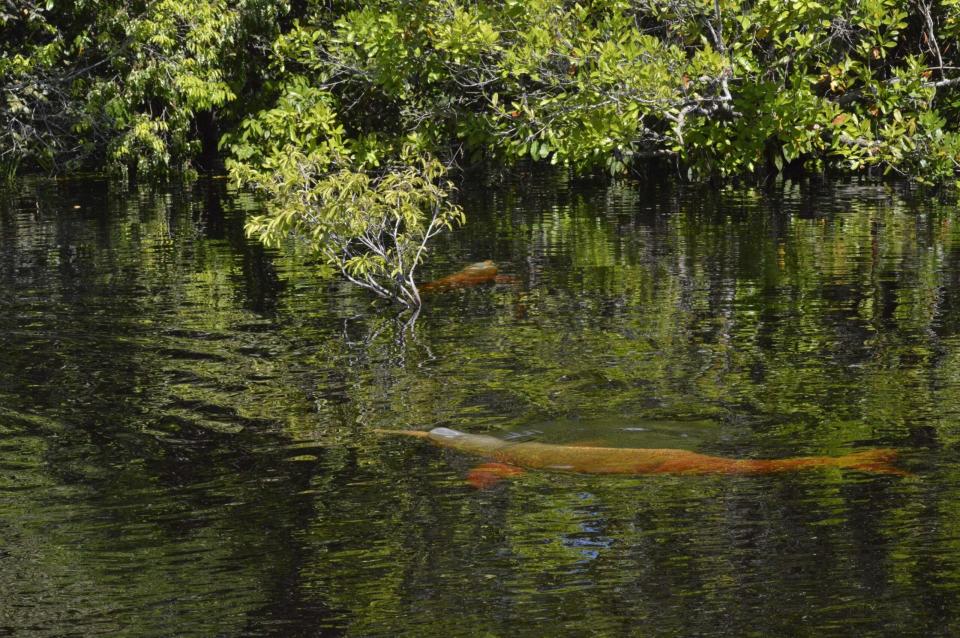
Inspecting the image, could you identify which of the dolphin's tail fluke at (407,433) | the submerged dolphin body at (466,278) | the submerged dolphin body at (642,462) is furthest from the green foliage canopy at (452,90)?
the submerged dolphin body at (642,462)

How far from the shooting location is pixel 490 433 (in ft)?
27.1

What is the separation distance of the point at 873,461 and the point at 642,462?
130cm

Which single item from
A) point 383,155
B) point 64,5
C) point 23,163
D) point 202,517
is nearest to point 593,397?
point 202,517

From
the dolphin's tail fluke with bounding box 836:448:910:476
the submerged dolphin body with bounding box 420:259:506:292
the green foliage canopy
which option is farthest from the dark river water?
the green foliage canopy

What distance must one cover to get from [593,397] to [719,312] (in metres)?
3.28

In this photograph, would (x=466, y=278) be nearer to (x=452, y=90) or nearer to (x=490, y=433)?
(x=490, y=433)

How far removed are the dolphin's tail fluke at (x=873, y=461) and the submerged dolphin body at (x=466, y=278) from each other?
23.2 ft

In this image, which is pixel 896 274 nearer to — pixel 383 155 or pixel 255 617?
pixel 255 617

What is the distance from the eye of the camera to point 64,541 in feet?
21.7

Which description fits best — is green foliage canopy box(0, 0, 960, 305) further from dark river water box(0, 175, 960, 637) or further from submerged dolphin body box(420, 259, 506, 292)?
dark river water box(0, 175, 960, 637)

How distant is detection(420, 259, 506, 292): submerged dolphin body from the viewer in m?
14.0

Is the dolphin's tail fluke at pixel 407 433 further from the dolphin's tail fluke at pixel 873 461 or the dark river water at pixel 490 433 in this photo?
the dolphin's tail fluke at pixel 873 461

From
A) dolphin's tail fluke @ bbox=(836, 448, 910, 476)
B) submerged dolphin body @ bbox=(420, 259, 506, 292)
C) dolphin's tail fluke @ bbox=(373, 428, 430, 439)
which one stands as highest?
submerged dolphin body @ bbox=(420, 259, 506, 292)

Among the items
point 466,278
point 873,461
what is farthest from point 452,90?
point 873,461
